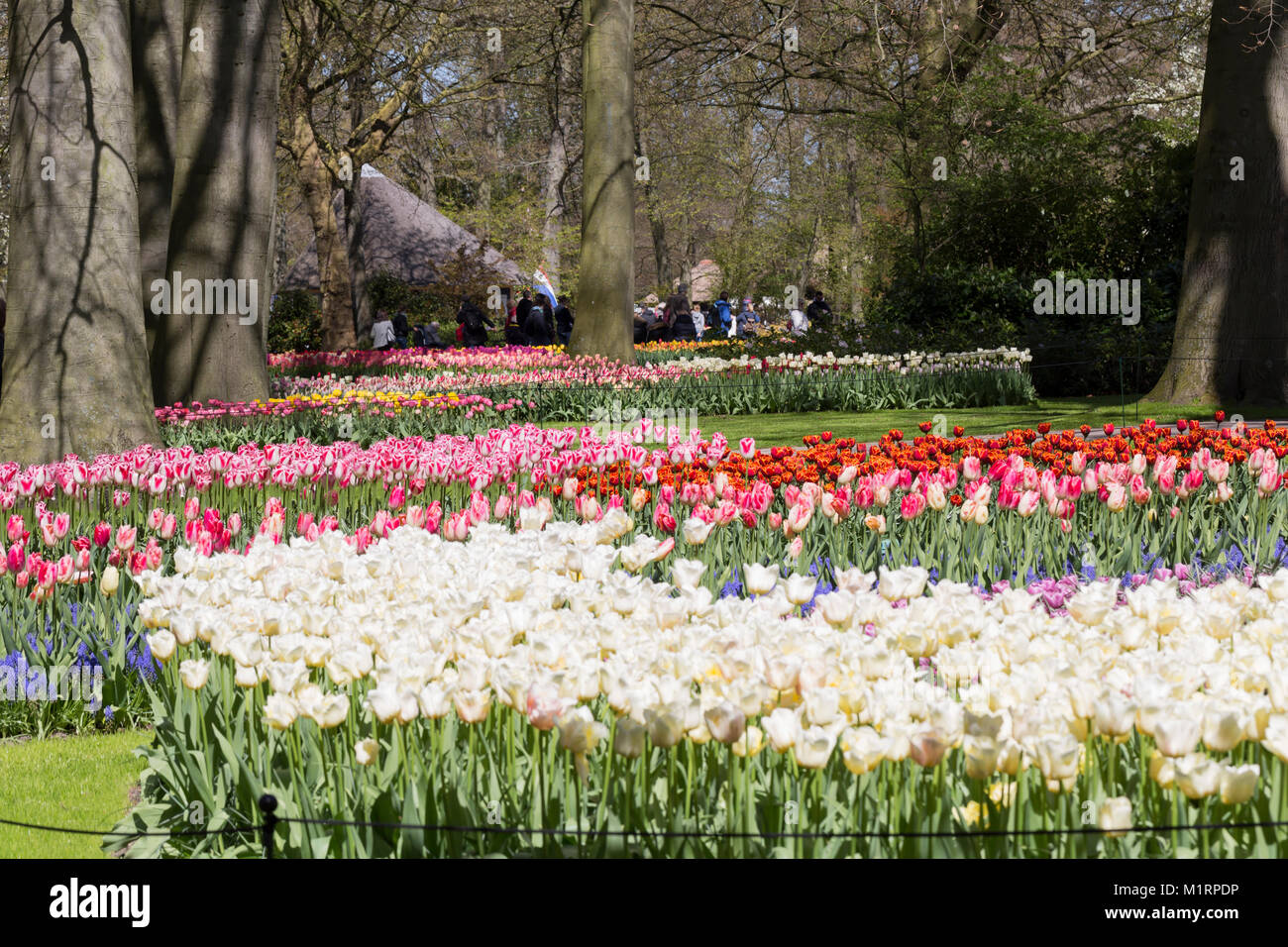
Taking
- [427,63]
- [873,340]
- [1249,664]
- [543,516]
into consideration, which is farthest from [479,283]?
[1249,664]

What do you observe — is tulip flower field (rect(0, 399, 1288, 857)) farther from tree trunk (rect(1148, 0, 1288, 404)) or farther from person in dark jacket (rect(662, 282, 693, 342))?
person in dark jacket (rect(662, 282, 693, 342))

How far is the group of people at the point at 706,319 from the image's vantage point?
23.4 metres

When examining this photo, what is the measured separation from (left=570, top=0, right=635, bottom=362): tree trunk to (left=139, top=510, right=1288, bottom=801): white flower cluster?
42.6 feet

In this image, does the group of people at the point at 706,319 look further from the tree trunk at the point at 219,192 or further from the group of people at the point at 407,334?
the tree trunk at the point at 219,192

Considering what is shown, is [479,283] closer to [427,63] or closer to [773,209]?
[427,63]

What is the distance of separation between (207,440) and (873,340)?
10.6 m

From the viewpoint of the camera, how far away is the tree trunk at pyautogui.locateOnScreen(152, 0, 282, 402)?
34.8ft

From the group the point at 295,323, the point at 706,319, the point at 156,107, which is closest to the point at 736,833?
the point at 156,107

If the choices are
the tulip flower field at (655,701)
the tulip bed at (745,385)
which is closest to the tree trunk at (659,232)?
the tulip bed at (745,385)

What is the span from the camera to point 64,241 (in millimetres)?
7906

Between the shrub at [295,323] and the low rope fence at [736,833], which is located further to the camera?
the shrub at [295,323]

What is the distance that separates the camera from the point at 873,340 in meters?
18.0

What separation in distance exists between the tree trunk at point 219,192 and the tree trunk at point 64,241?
252cm

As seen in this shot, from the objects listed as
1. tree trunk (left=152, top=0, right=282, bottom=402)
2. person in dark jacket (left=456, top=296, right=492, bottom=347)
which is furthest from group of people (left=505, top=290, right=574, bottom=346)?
tree trunk (left=152, top=0, right=282, bottom=402)
